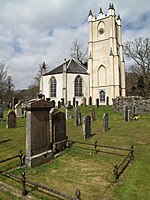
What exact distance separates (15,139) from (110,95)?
2919 cm

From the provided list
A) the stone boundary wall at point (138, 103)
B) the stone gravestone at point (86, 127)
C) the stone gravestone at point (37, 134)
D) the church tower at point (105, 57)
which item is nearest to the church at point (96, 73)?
the church tower at point (105, 57)

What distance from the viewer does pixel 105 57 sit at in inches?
1550

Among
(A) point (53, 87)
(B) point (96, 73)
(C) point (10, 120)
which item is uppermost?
(B) point (96, 73)

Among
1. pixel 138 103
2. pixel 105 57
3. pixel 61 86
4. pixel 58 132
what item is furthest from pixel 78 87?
pixel 58 132

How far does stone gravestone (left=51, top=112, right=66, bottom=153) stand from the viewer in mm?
7950

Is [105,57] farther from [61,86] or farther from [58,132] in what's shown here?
[58,132]

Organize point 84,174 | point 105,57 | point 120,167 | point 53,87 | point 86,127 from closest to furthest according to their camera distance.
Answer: point 84,174 < point 120,167 < point 86,127 < point 53,87 < point 105,57

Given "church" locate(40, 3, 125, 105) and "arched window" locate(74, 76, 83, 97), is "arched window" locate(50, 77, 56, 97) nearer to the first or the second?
"church" locate(40, 3, 125, 105)

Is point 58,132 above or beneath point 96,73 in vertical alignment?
beneath

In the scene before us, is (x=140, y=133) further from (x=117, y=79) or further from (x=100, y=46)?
(x=100, y=46)

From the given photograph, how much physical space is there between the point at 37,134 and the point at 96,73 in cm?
3428

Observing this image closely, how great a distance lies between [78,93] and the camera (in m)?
37.8

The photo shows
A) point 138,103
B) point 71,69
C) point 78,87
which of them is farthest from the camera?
point 71,69

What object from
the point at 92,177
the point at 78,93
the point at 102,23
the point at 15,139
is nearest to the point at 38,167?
the point at 92,177
